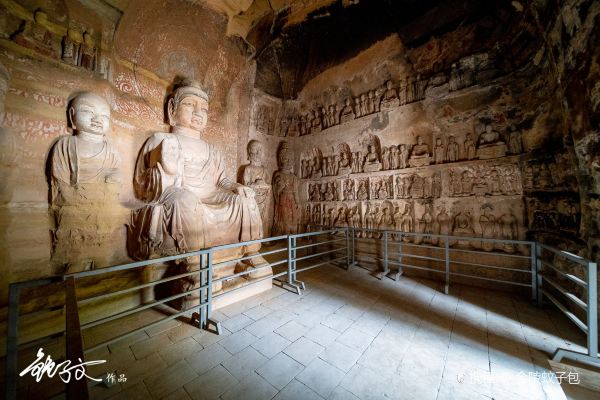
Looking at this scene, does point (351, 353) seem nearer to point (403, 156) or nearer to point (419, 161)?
point (419, 161)

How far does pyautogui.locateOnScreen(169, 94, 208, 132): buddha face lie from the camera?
13.8 ft

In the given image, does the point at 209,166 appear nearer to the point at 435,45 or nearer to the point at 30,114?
the point at 30,114

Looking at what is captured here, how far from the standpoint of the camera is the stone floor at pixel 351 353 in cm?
178

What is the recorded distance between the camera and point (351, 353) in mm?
2199

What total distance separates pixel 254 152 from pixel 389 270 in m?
4.59


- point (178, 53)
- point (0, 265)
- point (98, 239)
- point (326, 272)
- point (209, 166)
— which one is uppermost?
point (178, 53)

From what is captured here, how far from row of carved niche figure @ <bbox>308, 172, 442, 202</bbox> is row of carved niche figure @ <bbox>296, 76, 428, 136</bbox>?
5.89 feet

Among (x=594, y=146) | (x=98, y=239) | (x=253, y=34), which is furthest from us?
(x=253, y=34)

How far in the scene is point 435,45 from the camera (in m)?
4.68

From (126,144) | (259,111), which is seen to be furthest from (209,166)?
(259,111)

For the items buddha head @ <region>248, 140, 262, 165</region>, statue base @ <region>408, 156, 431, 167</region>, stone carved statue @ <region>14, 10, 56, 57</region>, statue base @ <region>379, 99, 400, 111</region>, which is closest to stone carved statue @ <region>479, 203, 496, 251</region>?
statue base @ <region>408, 156, 431, 167</region>

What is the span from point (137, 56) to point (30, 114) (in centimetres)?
203

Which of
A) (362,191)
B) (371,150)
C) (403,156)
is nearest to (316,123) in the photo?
(371,150)

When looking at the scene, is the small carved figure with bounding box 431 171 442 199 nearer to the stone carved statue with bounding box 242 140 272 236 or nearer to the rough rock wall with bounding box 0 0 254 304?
the stone carved statue with bounding box 242 140 272 236
